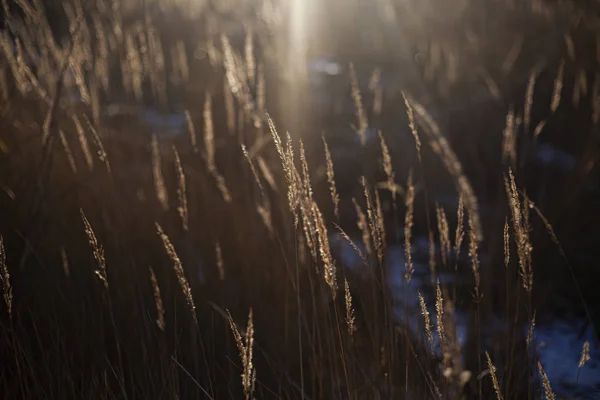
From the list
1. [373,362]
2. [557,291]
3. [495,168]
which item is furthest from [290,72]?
[373,362]

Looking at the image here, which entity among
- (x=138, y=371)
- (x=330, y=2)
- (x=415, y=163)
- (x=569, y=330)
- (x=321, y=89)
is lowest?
(x=569, y=330)

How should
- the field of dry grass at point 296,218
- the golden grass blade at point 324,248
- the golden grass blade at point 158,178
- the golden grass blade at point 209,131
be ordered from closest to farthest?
the golden grass blade at point 324,248 → the field of dry grass at point 296,218 → the golden grass blade at point 158,178 → the golden grass blade at point 209,131

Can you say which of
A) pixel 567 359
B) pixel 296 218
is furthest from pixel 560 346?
pixel 296 218

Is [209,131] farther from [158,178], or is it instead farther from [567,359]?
[567,359]

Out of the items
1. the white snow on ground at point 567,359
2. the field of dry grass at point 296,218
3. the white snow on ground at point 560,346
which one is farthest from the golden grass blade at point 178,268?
the white snow on ground at point 567,359

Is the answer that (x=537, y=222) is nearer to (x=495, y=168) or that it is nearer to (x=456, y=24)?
(x=495, y=168)

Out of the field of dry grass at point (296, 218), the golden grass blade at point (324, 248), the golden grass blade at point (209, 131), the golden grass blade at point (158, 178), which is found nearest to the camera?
the golden grass blade at point (324, 248)

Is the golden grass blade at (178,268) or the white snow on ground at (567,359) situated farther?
the white snow on ground at (567,359)

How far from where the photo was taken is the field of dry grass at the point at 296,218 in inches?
59.8

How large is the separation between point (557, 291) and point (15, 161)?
226 cm

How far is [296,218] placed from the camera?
1274 millimetres

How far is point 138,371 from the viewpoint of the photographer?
5.56 ft

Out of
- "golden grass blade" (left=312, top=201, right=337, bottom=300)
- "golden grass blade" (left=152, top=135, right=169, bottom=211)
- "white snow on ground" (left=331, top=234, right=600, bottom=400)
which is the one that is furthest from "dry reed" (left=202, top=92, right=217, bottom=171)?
"golden grass blade" (left=312, top=201, right=337, bottom=300)

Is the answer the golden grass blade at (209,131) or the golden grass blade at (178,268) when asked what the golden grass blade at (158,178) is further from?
the golden grass blade at (178,268)
